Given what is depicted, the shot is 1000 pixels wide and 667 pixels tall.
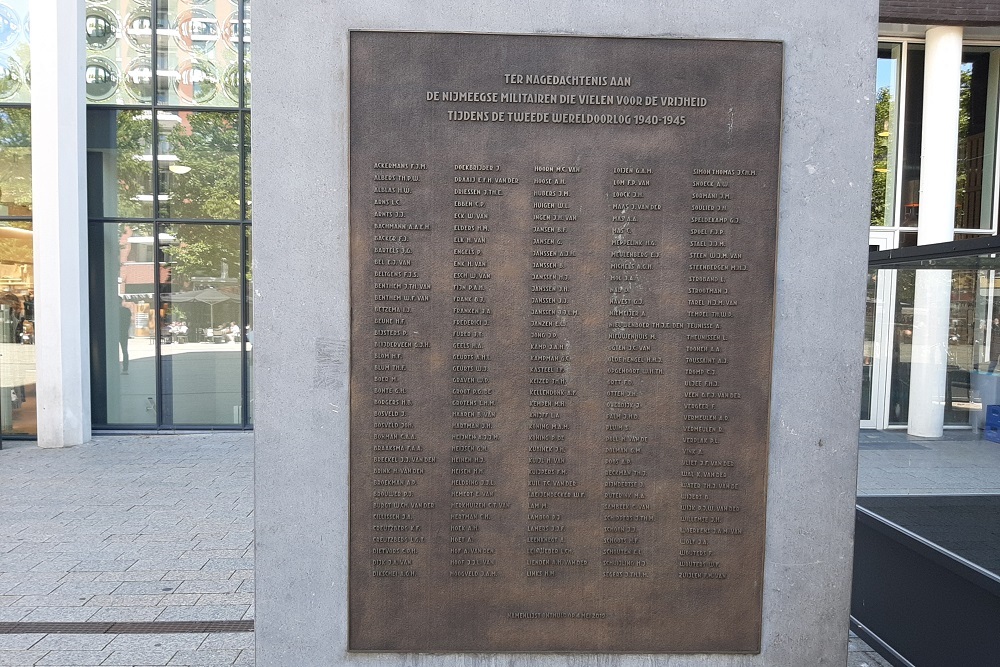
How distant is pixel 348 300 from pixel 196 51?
10.8 metres


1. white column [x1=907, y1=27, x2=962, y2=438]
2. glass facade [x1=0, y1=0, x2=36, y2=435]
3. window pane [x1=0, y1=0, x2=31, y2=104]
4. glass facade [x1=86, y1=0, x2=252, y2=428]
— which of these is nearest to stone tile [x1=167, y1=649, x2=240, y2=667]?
glass facade [x1=86, y1=0, x2=252, y2=428]

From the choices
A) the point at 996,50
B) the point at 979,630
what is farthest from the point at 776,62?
the point at 996,50

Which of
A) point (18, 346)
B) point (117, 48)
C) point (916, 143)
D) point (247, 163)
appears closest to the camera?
point (18, 346)

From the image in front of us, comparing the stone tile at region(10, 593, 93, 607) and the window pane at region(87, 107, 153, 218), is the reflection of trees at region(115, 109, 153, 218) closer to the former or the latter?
the window pane at region(87, 107, 153, 218)

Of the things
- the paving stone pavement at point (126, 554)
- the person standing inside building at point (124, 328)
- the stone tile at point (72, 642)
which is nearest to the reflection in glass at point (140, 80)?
the person standing inside building at point (124, 328)

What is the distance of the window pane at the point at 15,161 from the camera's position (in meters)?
11.9

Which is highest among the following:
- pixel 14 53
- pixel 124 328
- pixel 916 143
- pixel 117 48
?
pixel 117 48

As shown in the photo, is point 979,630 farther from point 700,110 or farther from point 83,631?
point 83,631

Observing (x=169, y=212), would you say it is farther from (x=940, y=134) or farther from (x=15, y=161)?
(x=940, y=134)

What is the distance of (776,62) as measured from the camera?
371 cm

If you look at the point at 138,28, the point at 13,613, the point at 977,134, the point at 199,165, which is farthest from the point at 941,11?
the point at 13,613

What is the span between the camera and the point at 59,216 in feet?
36.5

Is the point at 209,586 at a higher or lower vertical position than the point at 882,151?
lower

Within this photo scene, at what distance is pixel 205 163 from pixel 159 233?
4.79ft
